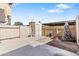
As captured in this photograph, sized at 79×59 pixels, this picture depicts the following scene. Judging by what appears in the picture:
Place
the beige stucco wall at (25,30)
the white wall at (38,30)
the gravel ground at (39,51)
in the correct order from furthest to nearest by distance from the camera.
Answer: the beige stucco wall at (25,30) < the white wall at (38,30) < the gravel ground at (39,51)

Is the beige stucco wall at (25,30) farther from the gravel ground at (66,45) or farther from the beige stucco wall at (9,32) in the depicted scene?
the gravel ground at (66,45)

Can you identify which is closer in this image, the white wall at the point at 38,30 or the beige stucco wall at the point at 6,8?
the beige stucco wall at the point at 6,8

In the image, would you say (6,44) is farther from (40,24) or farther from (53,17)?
(53,17)

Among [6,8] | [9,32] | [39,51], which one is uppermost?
[6,8]

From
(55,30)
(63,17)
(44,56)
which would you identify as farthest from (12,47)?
(63,17)

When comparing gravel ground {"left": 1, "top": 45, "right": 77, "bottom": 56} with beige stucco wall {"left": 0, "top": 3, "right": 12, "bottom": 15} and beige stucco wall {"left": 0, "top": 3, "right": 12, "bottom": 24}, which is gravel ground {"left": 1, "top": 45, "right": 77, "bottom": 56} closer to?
beige stucco wall {"left": 0, "top": 3, "right": 12, "bottom": 24}

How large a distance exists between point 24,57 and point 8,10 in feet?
5.18

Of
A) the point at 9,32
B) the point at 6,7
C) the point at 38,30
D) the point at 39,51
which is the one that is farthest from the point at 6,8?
the point at 39,51

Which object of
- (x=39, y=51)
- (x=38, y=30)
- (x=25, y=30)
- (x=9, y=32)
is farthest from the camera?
(x=25, y=30)

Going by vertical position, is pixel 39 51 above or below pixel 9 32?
below

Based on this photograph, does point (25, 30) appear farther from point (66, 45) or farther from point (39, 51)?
point (66, 45)

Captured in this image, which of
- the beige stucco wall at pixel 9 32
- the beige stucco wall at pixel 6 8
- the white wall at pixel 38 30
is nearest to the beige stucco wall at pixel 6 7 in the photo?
the beige stucco wall at pixel 6 8

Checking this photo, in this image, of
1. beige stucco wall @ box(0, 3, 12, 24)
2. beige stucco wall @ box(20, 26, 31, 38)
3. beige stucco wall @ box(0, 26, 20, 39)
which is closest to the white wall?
beige stucco wall @ box(20, 26, 31, 38)

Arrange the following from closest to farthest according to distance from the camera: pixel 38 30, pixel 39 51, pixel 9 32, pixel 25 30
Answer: pixel 39 51, pixel 9 32, pixel 38 30, pixel 25 30
